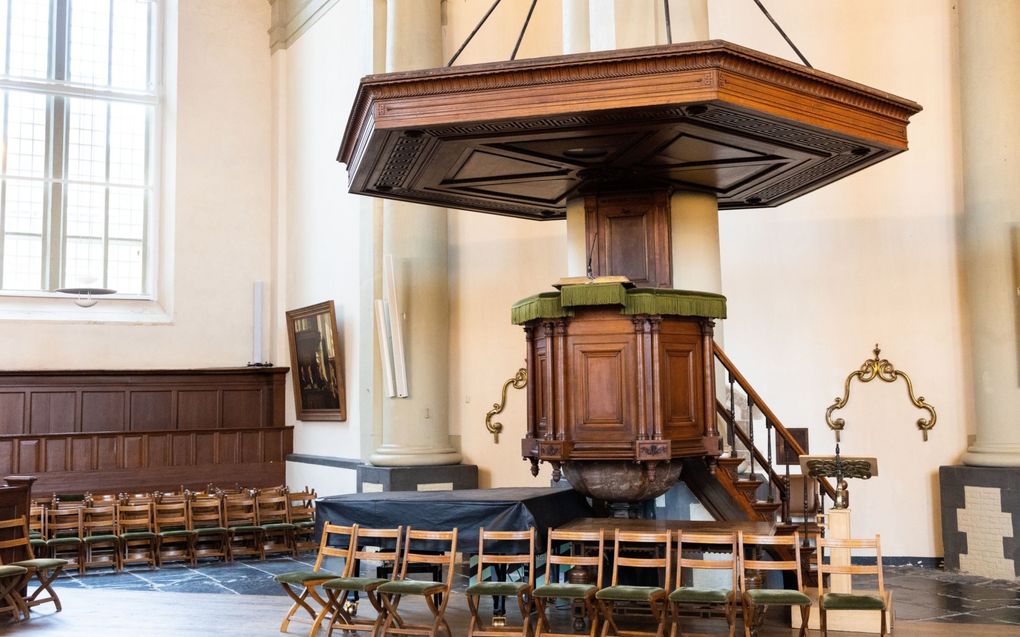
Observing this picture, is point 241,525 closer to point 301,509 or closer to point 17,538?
point 301,509

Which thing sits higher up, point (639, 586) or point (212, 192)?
point (212, 192)

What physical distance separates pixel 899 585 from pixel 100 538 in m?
7.70

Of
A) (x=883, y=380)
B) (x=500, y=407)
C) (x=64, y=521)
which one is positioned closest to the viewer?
(x=883, y=380)

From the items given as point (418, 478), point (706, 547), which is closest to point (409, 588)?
point (706, 547)

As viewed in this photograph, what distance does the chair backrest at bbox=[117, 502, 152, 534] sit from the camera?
34.8 feet

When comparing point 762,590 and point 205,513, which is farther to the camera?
point 205,513

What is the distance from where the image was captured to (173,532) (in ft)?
35.3

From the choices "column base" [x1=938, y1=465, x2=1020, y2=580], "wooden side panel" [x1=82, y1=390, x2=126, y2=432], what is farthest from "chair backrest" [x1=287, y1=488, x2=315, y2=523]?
"column base" [x1=938, y1=465, x2=1020, y2=580]

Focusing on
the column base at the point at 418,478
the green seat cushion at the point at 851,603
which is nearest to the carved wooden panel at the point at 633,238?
the green seat cushion at the point at 851,603

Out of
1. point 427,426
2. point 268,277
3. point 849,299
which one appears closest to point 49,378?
point 268,277

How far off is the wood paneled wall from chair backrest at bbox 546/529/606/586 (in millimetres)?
8500

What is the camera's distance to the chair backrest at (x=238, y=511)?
11335 millimetres

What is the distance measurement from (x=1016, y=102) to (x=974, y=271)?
1579 millimetres

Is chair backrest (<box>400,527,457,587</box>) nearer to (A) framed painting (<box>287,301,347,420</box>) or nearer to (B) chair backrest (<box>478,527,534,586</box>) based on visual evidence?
(B) chair backrest (<box>478,527,534,586</box>)
